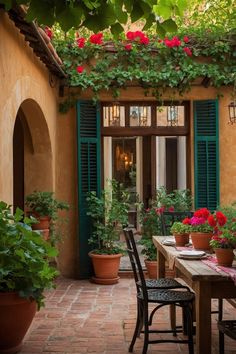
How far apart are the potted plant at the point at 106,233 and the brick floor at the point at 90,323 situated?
255 mm

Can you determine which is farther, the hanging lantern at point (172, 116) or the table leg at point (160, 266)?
the hanging lantern at point (172, 116)

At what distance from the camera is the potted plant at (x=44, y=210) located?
21.9ft

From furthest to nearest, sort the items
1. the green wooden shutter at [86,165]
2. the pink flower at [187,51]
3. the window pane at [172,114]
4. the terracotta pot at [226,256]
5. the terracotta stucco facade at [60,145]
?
the window pane at [172,114] → the green wooden shutter at [86,165] → the pink flower at [187,51] → the terracotta stucco facade at [60,145] → the terracotta pot at [226,256]

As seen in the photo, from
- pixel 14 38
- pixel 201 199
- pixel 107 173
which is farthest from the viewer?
pixel 107 173

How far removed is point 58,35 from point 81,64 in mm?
519

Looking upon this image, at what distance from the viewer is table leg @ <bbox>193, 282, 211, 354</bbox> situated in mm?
3312

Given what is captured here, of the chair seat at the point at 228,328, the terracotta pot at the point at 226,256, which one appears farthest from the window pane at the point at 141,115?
the chair seat at the point at 228,328

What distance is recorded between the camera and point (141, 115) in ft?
26.3

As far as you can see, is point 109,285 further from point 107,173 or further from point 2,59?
point 107,173

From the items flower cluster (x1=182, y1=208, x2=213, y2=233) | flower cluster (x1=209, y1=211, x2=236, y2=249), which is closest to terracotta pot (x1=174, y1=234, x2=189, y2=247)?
A: flower cluster (x1=182, y1=208, x2=213, y2=233)

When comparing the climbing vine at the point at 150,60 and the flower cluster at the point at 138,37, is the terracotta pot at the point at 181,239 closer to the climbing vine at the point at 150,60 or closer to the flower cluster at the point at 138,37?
the climbing vine at the point at 150,60

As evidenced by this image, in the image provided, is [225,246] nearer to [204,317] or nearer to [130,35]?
[204,317]

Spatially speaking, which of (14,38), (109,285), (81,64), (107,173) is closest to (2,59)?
(14,38)

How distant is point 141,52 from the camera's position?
756 centimetres
